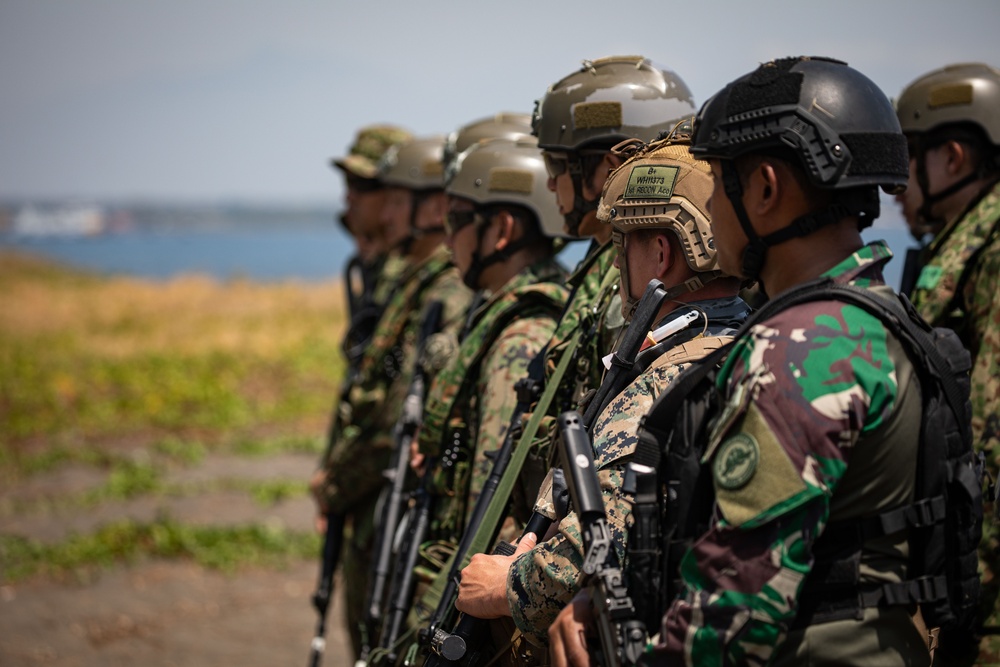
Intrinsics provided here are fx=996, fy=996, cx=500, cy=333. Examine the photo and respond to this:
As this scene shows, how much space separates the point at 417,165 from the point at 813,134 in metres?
4.62

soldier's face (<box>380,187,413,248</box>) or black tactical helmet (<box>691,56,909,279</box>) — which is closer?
black tactical helmet (<box>691,56,909,279</box>)

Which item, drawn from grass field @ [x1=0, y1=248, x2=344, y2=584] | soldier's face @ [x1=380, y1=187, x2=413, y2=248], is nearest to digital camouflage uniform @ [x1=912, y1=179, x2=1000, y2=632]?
soldier's face @ [x1=380, y1=187, x2=413, y2=248]

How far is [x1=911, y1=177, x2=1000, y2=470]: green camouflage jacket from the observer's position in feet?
12.8

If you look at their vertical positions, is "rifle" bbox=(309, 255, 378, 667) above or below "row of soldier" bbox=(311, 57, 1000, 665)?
below

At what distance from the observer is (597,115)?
3.54 m

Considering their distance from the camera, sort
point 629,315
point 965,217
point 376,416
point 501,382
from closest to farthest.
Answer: point 629,315
point 501,382
point 965,217
point 376,416

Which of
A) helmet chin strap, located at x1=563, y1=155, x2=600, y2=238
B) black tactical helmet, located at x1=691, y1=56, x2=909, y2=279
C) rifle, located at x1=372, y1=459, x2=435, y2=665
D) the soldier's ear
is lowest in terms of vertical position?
rifle, located at x1=372, y1=459, x2=435, y2=665

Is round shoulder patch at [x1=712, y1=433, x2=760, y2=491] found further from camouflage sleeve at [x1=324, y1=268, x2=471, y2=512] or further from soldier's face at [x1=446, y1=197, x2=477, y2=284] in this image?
camouflage sleeve at [x1=324, y1=268, x2=471, y2=512]

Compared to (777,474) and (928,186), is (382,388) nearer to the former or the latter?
(928,186)

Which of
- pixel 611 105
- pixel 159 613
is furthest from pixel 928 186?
pixel 159 613

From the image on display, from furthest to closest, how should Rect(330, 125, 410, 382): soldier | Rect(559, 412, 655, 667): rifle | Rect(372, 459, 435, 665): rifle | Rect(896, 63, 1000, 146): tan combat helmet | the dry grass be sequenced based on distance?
the dry grass, Rect(330, 125, 410, 382): soldier, Rect(896, 63, 1000, 146): tan combat helmet, Rect(372, 459, 435, 665): rifle, Rect(559, 412, 655, 667): rifle

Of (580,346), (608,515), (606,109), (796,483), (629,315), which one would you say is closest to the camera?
(796,483)

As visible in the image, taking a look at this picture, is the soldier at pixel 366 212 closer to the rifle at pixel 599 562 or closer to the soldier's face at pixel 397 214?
the soldier's face at pixel 397 214

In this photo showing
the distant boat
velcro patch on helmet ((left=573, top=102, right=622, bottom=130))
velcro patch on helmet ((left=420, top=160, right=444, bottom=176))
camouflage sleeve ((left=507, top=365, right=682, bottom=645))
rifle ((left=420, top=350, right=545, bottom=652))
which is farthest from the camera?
the distant boat
